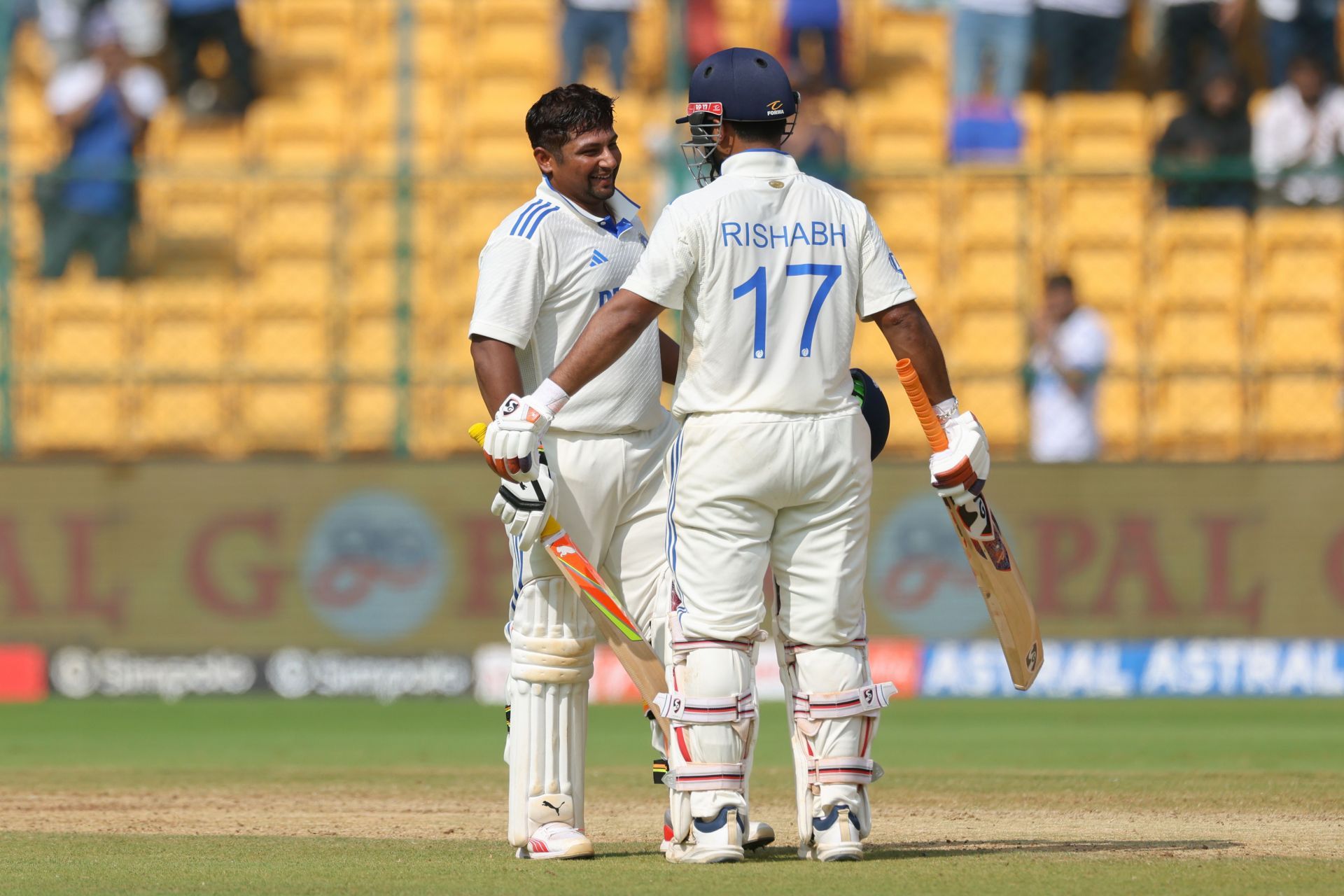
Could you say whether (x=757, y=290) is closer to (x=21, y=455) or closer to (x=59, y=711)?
(x=59, y=711)

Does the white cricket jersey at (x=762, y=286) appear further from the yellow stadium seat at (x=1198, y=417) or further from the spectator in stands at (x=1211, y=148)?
the spectator in stands at (x=1211, y=148)

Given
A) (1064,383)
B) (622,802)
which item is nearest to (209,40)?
(1064,383)

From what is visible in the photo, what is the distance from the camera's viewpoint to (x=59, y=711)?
10.1 m

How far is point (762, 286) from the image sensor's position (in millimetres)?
4902

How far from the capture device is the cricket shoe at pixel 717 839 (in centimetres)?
484

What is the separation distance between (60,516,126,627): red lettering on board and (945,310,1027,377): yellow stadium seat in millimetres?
4862

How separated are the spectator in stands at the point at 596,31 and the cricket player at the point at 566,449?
6905 mm

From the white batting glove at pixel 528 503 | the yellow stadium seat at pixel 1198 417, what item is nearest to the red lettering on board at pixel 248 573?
the yellow stadium seat at pixel 1198 417

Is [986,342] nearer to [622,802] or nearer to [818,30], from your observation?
[818,30]

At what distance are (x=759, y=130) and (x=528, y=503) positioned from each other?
1.14 meters

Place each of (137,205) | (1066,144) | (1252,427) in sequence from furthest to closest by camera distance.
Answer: (1066,144) < (137,205) < (1252,427)

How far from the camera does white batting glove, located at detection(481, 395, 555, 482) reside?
4789 millimetres

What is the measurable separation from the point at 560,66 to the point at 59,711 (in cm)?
499

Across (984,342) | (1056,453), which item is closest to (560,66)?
(984,342)
